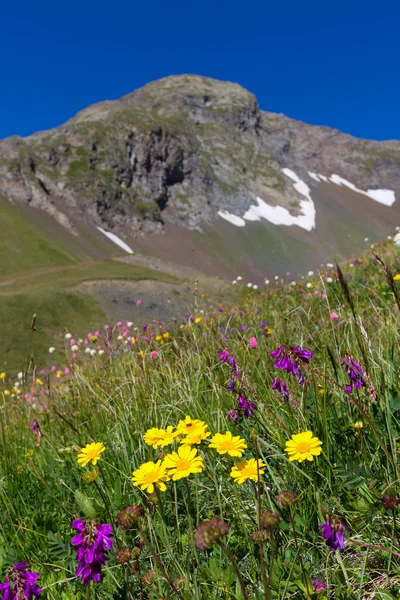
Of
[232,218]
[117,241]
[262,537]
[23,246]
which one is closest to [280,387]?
[262,537]

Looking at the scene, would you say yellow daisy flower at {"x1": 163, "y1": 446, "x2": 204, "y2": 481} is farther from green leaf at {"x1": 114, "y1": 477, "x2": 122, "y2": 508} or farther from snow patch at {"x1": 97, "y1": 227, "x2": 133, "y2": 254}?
snow patch at {"x1": 97, "y1": 227, "x2": 133, "y2": 254}

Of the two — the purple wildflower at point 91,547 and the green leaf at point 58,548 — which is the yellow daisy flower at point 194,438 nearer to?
the purple wildflower at point 91,547

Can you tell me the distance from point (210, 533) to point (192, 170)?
4791 inches

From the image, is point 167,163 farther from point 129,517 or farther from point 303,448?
point 129,517

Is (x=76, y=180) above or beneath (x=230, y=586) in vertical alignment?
above

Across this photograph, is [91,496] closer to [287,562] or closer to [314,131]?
[287,562]

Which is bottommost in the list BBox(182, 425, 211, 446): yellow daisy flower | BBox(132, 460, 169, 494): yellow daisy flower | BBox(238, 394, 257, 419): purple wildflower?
BBox(132, 460, 169, 494): yellow daisy flower

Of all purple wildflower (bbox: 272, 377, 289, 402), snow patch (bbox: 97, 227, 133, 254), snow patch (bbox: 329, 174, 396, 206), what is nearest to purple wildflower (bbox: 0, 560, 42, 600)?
purple wildflower (bbox: 272, 377, 289, 402)

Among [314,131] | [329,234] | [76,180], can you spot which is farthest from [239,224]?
[314,131]

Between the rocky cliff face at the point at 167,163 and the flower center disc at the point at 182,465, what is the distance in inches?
3553

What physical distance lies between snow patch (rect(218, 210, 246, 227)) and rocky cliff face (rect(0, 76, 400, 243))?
1.58 m

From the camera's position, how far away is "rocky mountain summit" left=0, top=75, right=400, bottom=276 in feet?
307

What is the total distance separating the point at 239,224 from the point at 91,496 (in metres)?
117

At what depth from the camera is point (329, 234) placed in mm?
128000
